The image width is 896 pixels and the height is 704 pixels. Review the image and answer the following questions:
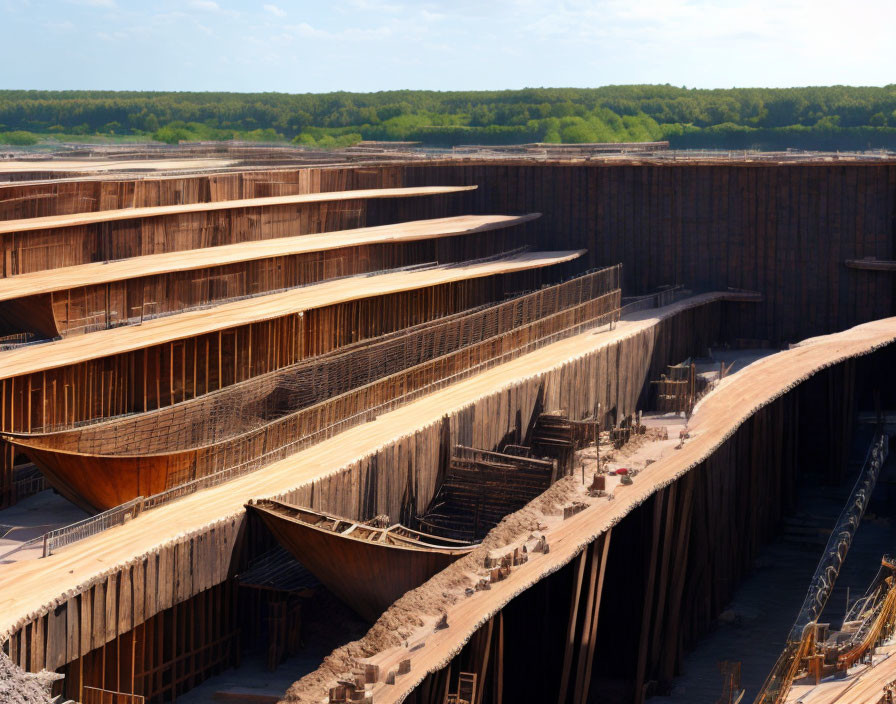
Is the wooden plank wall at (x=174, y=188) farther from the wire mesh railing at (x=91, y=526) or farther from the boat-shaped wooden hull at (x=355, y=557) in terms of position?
the boat-shaped wooden hull at (x=355, y=557)

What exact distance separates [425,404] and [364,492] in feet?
26.0

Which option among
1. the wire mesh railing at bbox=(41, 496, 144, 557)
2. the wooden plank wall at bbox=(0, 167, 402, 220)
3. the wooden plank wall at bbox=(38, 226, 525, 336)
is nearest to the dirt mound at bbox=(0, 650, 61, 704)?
the wire mesh railing at bbox=(41, 496, 144, 557)

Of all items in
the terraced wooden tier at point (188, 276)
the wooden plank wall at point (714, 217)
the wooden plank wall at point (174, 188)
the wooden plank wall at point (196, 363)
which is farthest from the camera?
the wooden plank wall at point (714, 217)

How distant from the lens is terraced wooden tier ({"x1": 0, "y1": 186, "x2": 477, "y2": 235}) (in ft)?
149

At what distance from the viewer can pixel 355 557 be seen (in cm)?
3622

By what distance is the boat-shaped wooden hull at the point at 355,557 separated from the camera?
3562cm

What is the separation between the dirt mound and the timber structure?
260cm

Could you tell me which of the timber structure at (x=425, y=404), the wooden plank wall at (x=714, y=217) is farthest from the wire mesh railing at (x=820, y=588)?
the wooden plank wall at (x=714, y=217)

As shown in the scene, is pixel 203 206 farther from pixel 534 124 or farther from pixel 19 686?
pixel 534 124

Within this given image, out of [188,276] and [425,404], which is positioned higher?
[188,276]

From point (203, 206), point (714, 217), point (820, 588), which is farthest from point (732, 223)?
point (820, 588)

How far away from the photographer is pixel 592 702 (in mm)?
41406

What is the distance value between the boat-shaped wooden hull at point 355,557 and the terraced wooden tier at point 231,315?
776cm

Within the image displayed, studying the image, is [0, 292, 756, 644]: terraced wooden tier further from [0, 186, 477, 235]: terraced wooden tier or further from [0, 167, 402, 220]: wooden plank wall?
[0, 167, 402, 220]: wooden plank wall
